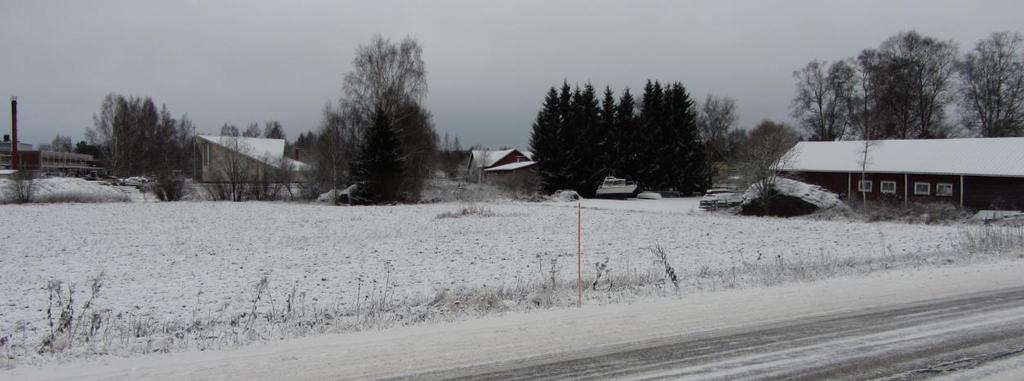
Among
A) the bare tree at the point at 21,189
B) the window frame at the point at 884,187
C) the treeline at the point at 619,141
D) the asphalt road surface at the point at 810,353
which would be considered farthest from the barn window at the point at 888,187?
the bare tree at the point at 21,189

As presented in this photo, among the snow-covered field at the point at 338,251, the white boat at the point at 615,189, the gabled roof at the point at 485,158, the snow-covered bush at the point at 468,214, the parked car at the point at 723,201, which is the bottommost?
the snow-covered field at the point at 338,251

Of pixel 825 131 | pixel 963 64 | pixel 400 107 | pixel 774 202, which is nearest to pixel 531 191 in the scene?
pixel 400 107

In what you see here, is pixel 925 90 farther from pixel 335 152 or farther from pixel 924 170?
pixel 335 152

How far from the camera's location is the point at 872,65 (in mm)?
61281

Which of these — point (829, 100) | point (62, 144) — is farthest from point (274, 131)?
point (829, 100)

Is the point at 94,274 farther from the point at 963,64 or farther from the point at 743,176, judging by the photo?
the point at 963,64

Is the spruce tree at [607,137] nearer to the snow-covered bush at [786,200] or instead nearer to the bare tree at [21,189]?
the snow-covered bush at [786,200]

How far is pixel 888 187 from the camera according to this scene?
141ft

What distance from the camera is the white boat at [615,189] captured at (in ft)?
173

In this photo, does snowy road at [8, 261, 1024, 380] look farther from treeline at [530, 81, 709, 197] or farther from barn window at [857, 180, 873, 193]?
treeline at [530, 81, 709, 197]

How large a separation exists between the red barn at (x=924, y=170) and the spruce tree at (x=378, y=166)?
24.6 m

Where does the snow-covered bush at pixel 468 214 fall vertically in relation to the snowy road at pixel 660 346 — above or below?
above

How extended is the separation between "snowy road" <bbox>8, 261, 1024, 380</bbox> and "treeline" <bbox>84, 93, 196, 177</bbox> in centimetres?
6334

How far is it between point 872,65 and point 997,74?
407 inches
